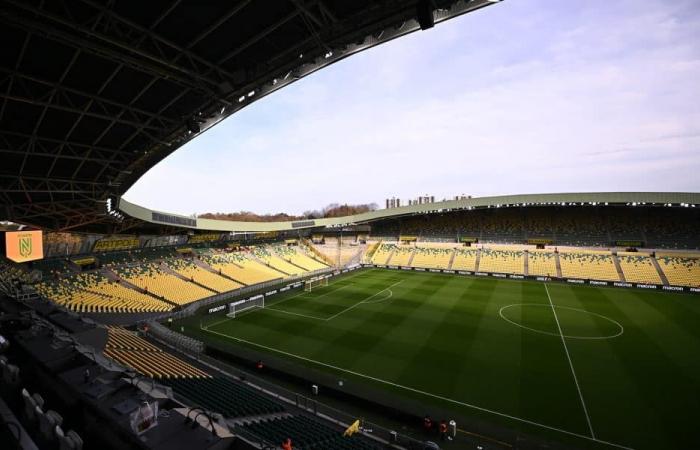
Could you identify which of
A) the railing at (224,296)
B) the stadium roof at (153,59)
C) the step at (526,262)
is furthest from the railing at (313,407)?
the step at (526,262)

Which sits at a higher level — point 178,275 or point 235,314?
point 178,275

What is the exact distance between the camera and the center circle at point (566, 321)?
22281 mm

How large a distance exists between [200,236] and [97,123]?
107ft

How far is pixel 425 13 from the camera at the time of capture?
7211 millimetres

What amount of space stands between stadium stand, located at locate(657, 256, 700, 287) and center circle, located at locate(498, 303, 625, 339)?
59.1ft

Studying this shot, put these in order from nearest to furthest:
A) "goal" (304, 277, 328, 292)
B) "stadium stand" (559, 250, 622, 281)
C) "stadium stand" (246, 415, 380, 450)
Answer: "stadium stand" (246, 415, 380, 450) < "goal" (304, 277, 328, 292) < "stadium stand" (559, 250, 622, 281)

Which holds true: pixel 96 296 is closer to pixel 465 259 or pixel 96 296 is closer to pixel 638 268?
pixel 465 259

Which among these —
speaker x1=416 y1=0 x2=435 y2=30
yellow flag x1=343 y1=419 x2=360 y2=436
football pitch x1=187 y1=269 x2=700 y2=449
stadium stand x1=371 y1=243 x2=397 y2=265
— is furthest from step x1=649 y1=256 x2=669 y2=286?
speaker x1=416 y1=0 x2=435 y2=30

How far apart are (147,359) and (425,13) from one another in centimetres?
1773

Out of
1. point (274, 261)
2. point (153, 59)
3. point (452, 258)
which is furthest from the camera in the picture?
point (452, 258)

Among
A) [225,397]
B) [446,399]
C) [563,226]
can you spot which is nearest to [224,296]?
[225,397]

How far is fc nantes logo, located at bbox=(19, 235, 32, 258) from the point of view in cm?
2242

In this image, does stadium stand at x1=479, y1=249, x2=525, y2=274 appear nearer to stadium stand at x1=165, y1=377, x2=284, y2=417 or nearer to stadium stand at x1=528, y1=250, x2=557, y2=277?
stadium stand at x1=528, y1=250, x2=557, y2=277

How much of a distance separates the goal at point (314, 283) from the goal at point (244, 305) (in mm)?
7684
